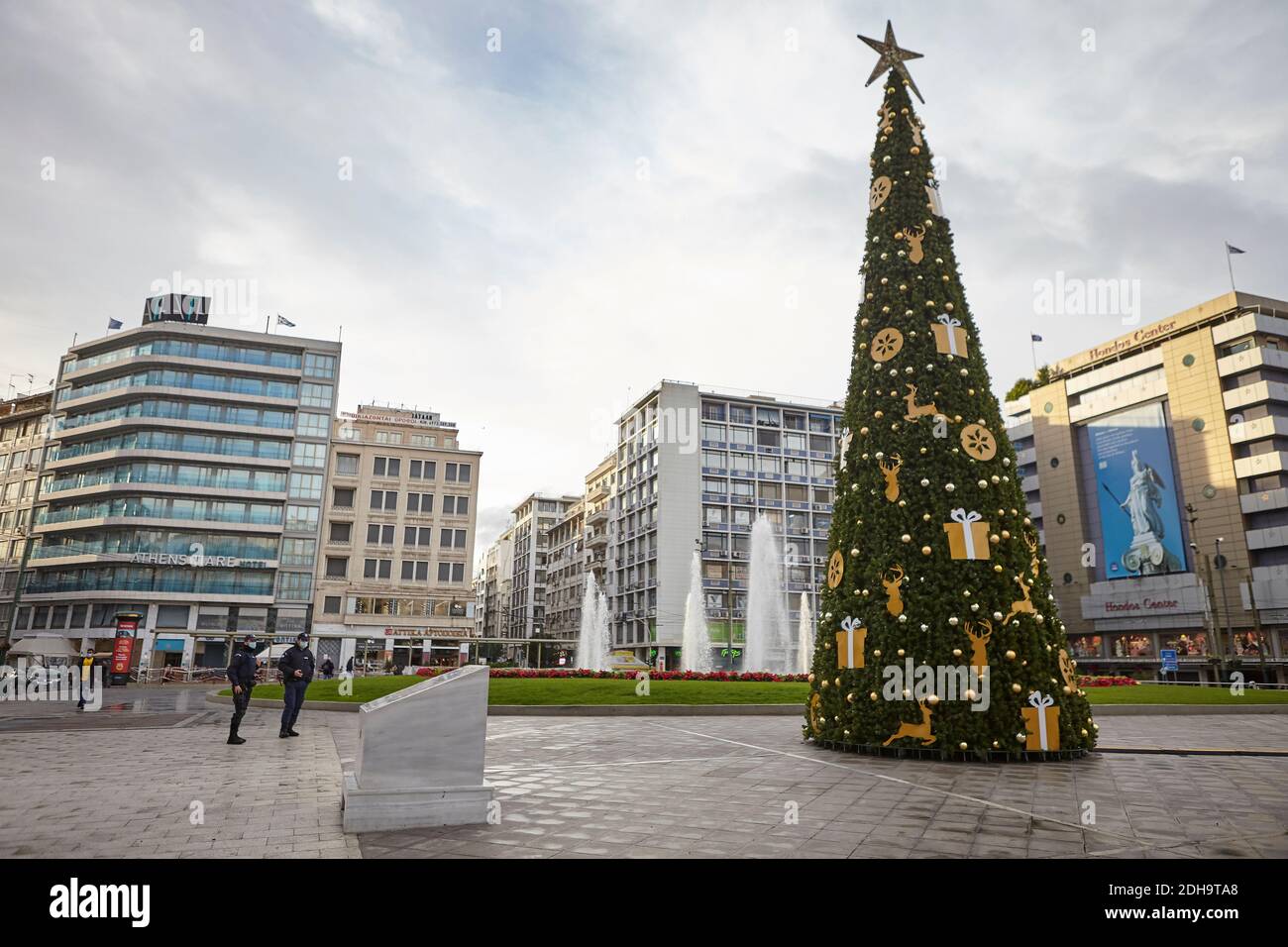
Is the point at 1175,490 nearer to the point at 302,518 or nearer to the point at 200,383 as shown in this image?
the point at 302,518

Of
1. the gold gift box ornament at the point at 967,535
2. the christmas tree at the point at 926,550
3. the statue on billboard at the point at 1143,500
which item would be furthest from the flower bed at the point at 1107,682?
the statue on billboard at the point at 1143,500

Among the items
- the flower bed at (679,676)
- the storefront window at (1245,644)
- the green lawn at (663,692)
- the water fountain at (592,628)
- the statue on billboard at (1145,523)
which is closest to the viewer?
the green lawn at (663,692)

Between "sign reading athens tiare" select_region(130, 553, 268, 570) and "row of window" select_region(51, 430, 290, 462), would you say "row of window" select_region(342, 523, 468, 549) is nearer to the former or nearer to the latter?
"sign reading athens tiare" select_region(130, 553, 268, 570)

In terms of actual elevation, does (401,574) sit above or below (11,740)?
above

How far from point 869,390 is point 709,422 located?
59.8 metres

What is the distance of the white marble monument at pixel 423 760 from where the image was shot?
631 cm

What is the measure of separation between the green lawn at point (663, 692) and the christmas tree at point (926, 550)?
911 centimetres

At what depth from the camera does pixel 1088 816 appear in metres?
6.90


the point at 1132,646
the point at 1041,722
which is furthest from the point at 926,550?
the point at 1132,646

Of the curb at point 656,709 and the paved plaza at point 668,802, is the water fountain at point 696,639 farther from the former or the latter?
the paved plaza at point 668,802

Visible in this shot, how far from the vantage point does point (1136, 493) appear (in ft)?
196

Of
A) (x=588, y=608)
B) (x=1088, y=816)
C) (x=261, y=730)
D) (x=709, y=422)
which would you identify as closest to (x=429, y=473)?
(x=588, y=608)
